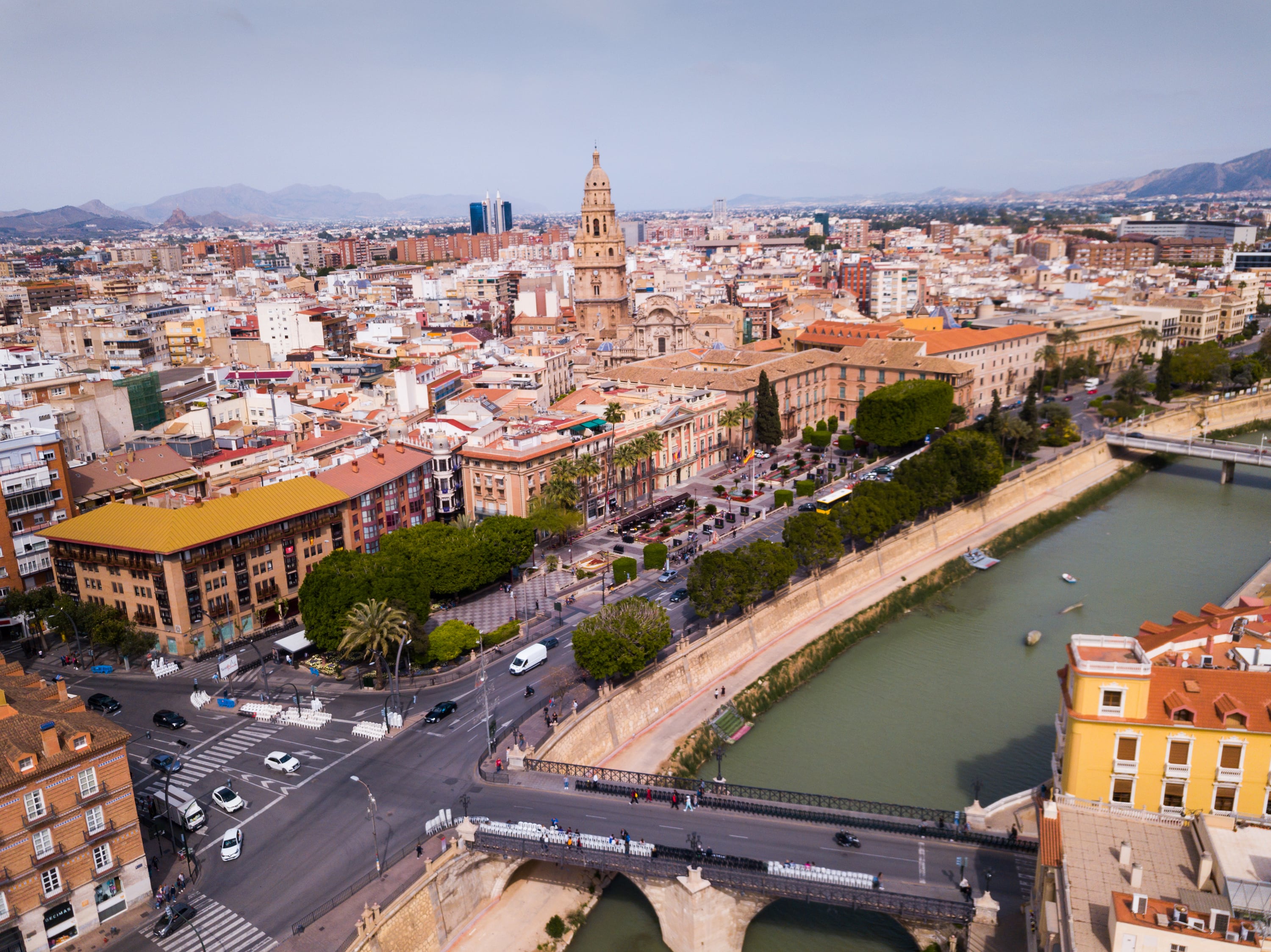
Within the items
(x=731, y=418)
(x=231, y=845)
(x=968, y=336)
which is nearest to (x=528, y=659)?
(x=231, y=845)

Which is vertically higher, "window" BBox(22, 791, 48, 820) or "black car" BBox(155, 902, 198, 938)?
"window" BBox(22, 791, 48, 820)

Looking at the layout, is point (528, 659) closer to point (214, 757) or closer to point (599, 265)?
point (214, 757)

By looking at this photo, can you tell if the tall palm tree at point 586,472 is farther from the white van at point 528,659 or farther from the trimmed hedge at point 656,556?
the white van at point 528,659

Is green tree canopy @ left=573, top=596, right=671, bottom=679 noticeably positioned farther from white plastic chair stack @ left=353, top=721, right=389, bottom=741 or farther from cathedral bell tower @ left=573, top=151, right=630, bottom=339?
cathedral bell tower @ left=573, top=151, right=630, bottom=339

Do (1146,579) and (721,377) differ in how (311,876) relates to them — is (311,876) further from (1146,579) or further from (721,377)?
(721,377)

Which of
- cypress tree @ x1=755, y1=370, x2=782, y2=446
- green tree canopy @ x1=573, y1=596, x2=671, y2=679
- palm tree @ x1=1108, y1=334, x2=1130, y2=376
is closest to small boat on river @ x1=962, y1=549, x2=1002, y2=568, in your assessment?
cypress tree @ x1=755, y1=370, x2=782, y2=446
